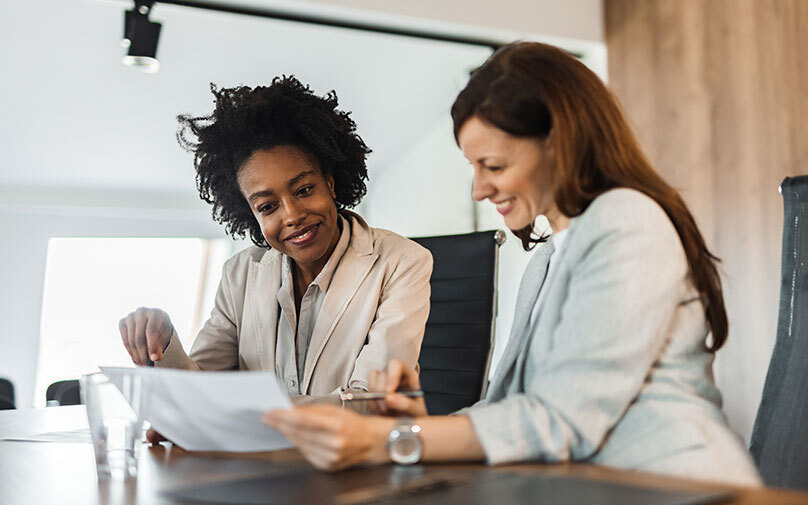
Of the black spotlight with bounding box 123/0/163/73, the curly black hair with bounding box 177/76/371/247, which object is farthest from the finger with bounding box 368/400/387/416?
the black spotlight with bounding box 123/0/163/73

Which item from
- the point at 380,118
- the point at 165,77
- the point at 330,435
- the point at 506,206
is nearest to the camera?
the point at 330,435

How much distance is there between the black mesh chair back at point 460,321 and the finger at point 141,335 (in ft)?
2.98

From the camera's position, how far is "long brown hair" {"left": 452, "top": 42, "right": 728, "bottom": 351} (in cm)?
91

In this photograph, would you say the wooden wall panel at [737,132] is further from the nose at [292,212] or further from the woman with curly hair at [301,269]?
the nose at [292,212]

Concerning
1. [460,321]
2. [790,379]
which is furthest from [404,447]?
[460,321]

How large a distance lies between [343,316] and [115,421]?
79 cm

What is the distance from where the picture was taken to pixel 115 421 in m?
0.89

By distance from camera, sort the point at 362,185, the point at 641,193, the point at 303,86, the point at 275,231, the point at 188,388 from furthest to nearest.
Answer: the point at 362,185 < the point at 303,86 < the point at 275,231 < the point at 641,193 < the point at 188,388

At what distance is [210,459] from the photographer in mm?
→ 920

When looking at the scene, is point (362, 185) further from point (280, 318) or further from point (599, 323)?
point (599, 323)

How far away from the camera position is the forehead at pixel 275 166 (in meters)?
1.62

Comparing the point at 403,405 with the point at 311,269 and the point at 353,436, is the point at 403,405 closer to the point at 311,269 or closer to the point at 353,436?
the point at 353,436

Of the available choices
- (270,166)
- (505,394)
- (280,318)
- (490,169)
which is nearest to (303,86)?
(270,166)

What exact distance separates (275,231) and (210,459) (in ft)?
2.53
